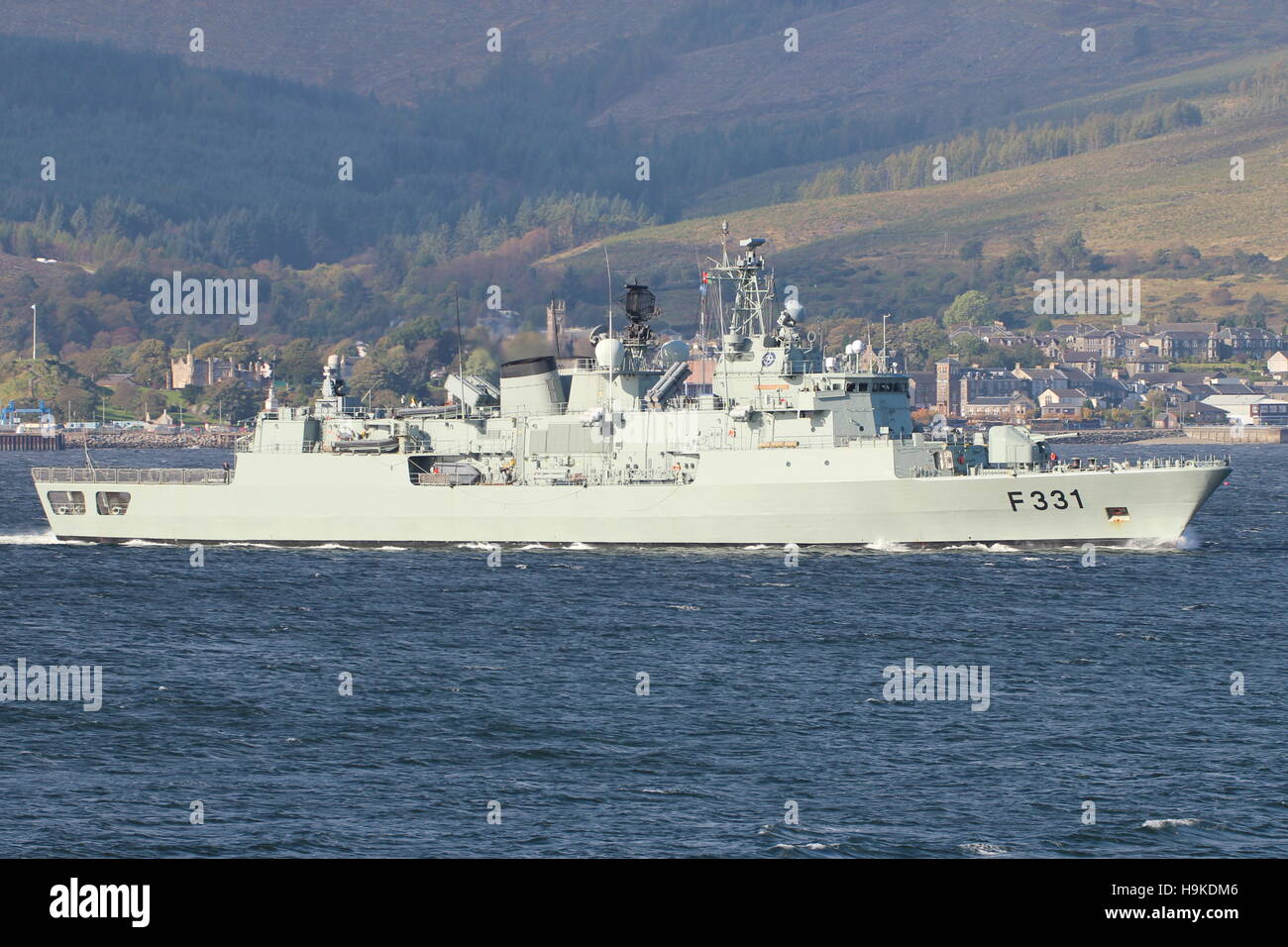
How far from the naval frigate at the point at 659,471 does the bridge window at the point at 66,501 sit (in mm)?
54

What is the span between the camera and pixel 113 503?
5238 cm

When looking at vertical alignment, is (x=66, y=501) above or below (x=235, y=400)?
below

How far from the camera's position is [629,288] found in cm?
4956

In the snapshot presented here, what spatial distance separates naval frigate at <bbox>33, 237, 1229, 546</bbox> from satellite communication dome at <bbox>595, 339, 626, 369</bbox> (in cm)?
5

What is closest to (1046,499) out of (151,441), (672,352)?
(672,352)

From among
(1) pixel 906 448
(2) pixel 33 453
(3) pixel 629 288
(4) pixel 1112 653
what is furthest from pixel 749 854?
(2) pixel 33 453

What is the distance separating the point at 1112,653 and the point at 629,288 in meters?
22.8

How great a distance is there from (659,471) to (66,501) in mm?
20480

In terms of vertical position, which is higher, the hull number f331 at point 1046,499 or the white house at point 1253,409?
the white house at point 1253,409

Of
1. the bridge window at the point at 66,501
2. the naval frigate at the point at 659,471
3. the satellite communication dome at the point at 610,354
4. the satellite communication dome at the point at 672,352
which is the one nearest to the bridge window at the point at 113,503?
the naval frigate at the point at 659,471

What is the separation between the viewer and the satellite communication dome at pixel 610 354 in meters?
49.0

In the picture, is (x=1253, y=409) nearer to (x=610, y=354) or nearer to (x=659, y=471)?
(x=610, y=354)

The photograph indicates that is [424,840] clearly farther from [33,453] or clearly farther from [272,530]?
[33,453]

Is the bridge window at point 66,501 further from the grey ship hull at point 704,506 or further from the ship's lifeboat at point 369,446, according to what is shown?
the ship's lifeboat at point 369,446
